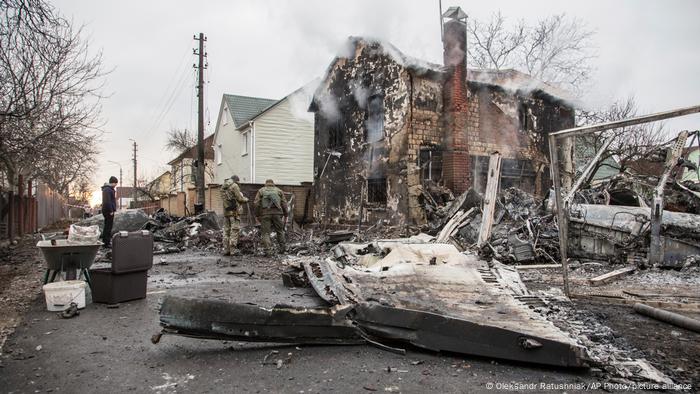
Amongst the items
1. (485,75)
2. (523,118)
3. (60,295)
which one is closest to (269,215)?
(60,295)

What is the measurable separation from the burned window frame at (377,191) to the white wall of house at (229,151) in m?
11.0

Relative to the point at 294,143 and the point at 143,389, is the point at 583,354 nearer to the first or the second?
the point at 143,389

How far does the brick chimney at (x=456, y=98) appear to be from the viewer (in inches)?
511

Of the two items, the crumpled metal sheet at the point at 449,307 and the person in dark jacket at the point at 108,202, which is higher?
the person in dark jacket at the point at 108,202

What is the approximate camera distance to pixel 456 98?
517 inches

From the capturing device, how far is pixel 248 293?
6.17 meters

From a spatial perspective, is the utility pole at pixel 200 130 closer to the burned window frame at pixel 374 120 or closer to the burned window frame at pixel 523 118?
the burned window frame at pixel 374 120

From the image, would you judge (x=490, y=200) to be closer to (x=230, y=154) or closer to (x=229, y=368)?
(x=229, y=368)

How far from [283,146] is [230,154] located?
15.7 feet

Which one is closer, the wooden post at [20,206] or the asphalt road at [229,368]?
the asphalt road at [229,368]

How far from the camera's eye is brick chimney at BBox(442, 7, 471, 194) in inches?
511

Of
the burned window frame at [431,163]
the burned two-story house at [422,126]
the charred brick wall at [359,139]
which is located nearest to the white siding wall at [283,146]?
the charred brick wall at [359,139]

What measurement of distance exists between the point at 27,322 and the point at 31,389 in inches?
78.6

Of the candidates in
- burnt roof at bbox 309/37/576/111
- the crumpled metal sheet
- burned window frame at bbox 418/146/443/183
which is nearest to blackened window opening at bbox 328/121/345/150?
burnt roof at bbox 309/37/576/111
